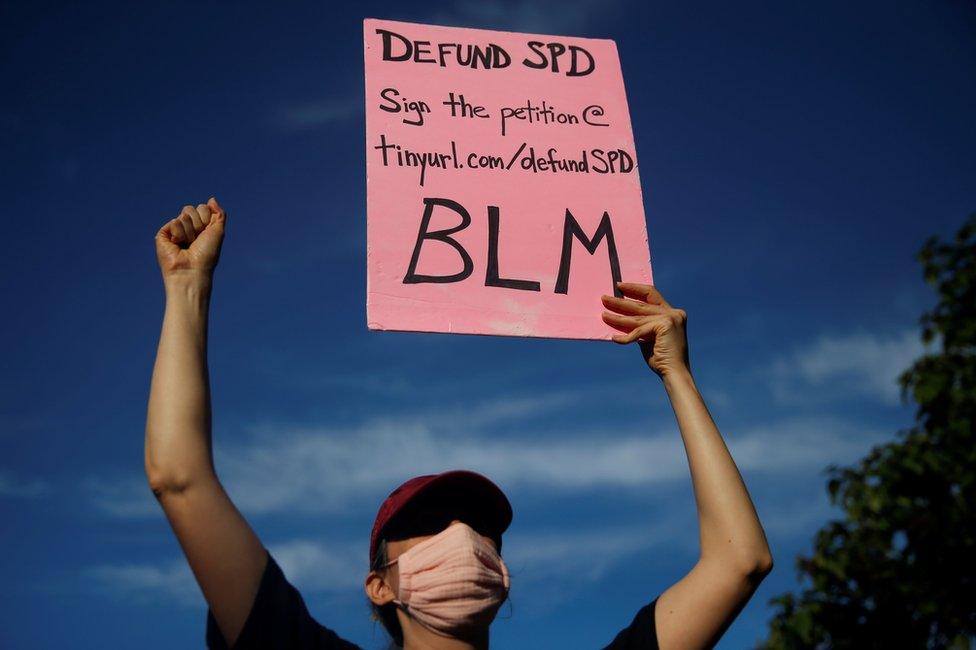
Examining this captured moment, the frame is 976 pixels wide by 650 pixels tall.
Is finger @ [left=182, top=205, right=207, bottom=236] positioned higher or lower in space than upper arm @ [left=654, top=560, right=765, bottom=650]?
higher

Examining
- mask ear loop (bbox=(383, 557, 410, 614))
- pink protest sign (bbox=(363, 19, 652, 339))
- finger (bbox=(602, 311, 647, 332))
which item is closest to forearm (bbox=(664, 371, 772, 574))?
finger (bbox=(602, 311, 647, 332))

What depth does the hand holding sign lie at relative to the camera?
9.25ft

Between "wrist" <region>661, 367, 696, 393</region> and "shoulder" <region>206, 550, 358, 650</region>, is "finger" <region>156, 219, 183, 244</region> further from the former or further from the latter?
"wrist" <region>661, 367, 696, 393</region>

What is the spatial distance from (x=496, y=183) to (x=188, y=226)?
1163 mm

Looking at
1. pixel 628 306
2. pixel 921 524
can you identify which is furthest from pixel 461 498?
pixel 921 524

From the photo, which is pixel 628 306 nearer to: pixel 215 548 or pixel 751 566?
pixel 751 566

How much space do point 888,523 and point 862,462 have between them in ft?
2.10

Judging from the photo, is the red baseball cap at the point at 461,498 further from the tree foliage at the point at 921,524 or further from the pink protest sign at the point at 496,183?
the tree foliage at the point at 921,524

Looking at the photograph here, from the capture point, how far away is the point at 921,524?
819cm

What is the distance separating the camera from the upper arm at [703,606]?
2.33 metres

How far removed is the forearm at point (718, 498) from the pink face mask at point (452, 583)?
576mm

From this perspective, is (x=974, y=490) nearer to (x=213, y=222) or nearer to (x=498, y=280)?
(x=498, y=280)

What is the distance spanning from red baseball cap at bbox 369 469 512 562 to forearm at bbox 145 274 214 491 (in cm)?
67

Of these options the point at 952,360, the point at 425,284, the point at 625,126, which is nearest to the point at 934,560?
the point at 952,360
